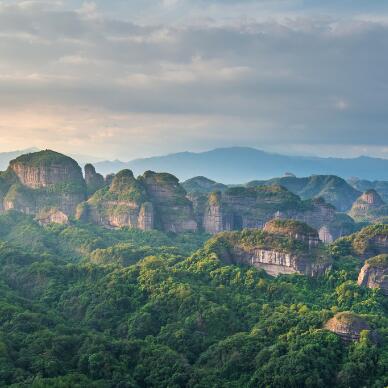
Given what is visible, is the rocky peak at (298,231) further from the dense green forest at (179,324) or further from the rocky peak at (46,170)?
the rocky peak at (46,170)

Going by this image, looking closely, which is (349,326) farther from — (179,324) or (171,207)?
(171,207)

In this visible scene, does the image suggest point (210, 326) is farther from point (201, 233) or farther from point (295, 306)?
point (201, 233)

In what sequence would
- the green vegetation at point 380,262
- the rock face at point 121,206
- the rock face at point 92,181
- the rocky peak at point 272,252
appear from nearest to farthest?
the green vegetation at point 380,262, the rocky peak at point 272,252, the rock face at point 121,206, the rock face at point 92,181

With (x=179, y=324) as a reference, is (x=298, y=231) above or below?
above

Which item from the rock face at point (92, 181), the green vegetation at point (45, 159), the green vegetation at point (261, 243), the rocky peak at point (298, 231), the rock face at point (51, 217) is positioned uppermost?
the green vegetation at point (45, 159)

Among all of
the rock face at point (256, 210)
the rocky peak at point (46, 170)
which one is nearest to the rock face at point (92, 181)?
the rocky peak at point (46, 170)

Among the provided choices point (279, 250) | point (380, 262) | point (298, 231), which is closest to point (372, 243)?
point (298, 231)

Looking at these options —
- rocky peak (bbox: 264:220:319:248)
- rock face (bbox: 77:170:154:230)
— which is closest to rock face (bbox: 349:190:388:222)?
rock face (bbox: 77:170:154:230)
